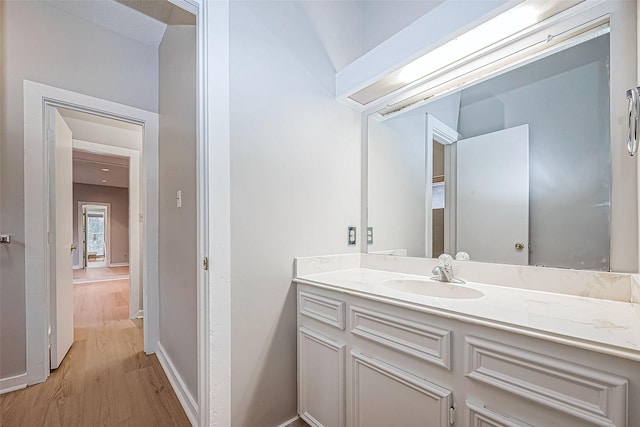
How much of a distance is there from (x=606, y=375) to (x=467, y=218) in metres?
0.91

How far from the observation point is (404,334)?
994 mm

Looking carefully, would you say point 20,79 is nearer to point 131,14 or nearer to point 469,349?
point 131,14

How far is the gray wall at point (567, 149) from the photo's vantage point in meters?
1.03

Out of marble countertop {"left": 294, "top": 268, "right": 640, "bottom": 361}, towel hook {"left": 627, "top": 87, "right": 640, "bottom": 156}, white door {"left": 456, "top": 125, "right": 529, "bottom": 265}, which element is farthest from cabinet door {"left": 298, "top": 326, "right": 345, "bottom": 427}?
towel hook {"left": 627, "top": 87, "right": 640, "bottom": 156}

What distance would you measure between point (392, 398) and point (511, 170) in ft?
3.72

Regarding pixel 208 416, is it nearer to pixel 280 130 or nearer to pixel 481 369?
pixel 481 369

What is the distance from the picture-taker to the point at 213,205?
4.04 ft

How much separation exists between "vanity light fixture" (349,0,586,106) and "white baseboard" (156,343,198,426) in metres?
2.03

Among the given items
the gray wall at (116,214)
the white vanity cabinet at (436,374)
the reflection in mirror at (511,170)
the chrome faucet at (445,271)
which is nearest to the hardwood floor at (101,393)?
the white vanity cabinet at (436,374)

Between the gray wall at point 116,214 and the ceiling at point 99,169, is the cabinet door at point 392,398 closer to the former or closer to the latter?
the ceiling at point 99,169

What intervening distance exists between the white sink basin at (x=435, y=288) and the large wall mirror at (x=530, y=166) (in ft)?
0.67

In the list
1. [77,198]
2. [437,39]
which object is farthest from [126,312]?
[77,198]

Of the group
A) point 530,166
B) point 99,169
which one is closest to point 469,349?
point 530,166

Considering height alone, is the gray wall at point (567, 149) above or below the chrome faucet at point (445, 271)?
above
